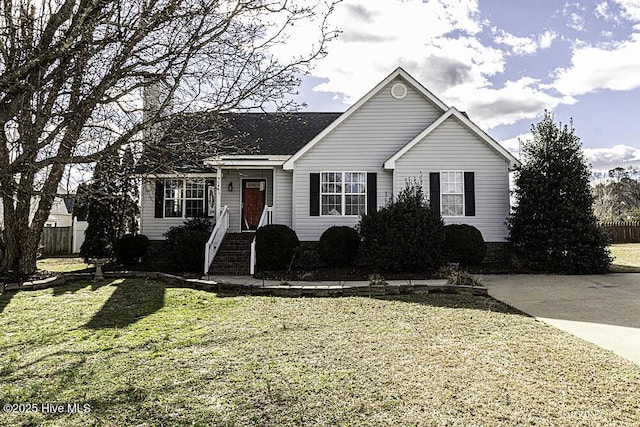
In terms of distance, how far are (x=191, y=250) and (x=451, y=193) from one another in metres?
9.00

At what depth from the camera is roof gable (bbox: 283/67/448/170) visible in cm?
1555

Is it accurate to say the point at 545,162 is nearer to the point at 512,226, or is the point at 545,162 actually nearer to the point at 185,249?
the point at 512,226

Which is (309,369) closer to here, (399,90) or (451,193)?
(451,193)

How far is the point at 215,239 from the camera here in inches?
569

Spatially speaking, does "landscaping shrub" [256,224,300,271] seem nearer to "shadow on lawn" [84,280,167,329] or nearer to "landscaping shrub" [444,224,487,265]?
"shadow on lawn" [84,280,167,329]

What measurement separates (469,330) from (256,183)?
39.7ft

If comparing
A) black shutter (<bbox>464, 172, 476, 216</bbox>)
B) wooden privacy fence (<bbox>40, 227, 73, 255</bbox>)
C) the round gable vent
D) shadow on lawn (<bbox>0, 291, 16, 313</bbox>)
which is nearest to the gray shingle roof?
the round gable vent

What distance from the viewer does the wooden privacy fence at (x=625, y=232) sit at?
29.5 meters

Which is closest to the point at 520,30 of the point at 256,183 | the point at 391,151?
the point at 391,151

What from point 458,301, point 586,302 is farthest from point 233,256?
point 586,302

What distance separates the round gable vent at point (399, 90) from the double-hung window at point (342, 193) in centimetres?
310

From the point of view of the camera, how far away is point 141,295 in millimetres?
9367

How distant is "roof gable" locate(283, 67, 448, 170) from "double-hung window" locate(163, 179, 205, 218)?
3996mm

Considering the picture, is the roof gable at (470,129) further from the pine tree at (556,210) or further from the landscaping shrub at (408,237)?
the landscaping shrub at (408,237)
